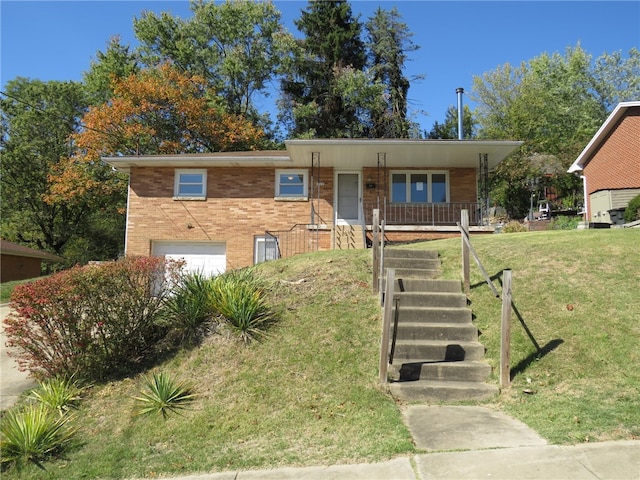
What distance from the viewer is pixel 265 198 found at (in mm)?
16953

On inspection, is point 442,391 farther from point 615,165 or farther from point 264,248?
point 615,165

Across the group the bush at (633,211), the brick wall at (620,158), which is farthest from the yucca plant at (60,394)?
the brick wall at (620,158)

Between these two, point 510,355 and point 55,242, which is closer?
point 510,355

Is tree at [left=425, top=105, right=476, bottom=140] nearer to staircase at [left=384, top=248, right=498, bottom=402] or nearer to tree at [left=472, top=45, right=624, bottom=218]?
tree at [left=472, top=45, right=624, bottom=218]

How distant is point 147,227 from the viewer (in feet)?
55.6

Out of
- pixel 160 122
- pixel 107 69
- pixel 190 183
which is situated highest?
pixel 107 69

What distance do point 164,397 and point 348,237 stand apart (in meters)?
9.46

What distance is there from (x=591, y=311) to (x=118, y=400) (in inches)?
270

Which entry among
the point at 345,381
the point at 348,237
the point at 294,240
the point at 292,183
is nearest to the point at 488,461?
the point at 345,381

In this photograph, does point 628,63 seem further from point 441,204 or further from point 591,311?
point 591,311

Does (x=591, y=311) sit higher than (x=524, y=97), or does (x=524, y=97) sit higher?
(x=524, y=97)

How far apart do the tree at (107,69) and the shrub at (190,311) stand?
86.3ft

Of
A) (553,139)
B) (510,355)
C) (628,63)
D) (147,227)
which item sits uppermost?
(628,63)

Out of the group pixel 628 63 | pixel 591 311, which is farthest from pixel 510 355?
pixel 628 63
